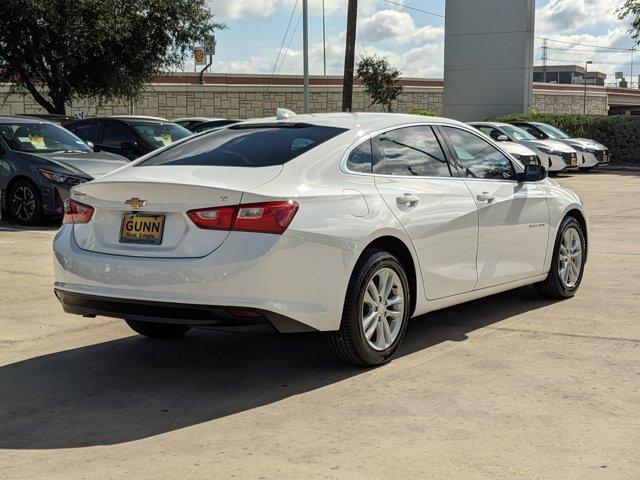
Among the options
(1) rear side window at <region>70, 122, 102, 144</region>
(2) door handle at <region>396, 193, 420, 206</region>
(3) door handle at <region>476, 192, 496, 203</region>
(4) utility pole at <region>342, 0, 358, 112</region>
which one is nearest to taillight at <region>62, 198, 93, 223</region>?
(2) door handle at <region>396, 193, 420, 206</region>

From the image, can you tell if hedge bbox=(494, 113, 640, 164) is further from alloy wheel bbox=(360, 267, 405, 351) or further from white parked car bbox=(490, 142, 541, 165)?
alloy wheel bbox=(360, 267, 405, 351)

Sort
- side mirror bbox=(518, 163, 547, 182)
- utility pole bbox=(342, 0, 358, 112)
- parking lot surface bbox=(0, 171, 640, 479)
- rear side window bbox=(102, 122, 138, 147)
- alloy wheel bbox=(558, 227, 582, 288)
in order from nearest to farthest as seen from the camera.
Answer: parking lot surface bbox=(0, 171, 640, 479) < side mirror bbox=(518, 163, 547, 182) < alloy wheel bbox=(558, 227, 582, 288) < rear side window bbox=(102, 122, 138, 147) < utility pole bbox=(342, 0, 358, 112)

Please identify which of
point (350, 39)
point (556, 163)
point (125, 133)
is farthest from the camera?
point (350, 39)

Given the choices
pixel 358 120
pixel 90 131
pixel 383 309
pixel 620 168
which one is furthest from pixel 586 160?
pixel 383 309

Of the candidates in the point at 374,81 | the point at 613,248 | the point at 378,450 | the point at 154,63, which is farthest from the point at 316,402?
the point at 374,81

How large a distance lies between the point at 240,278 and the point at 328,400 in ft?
2.72

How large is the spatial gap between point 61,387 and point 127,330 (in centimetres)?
150

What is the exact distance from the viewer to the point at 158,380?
5410 millimetres

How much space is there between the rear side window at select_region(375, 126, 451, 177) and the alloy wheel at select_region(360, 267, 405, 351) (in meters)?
0.71

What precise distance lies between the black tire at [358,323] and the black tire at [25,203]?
8446mm

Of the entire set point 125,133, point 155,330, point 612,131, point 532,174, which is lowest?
point 155,330

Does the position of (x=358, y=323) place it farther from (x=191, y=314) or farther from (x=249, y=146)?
(x=249, y=146)

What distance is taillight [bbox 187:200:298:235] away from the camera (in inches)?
190

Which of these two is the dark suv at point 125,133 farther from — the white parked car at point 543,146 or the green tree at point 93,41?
the white parked car at point 543,146
